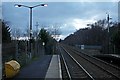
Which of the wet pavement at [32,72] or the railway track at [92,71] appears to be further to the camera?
the railway track at [92,71]

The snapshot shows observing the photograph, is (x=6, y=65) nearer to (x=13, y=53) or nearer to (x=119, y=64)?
→ (x=13, y=53)

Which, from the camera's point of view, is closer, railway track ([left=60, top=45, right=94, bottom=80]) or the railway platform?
the railway platform

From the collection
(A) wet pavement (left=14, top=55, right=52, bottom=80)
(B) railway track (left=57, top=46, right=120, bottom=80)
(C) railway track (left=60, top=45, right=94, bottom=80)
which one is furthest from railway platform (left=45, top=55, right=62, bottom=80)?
(B) railway track (left=57, top=46, right=120, bottom=80)

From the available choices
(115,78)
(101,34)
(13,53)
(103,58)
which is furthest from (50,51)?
(115,78)

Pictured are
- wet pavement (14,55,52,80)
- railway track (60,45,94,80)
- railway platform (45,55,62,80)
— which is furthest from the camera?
railway track (60,45,94,80)

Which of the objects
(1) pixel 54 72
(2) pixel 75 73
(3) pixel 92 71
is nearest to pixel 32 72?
(1) pixel 54 72

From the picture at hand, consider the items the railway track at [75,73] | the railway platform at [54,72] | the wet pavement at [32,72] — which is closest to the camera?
the railway platform at [54,72]

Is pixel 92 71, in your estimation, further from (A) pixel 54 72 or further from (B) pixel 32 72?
(B) pixel 32 72

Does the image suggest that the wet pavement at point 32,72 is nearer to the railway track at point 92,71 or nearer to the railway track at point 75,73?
the railway track at point 75,73

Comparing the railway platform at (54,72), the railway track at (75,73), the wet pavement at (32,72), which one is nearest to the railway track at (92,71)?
the railway track at (75,73)

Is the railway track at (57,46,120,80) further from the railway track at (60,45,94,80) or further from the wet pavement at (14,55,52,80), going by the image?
the wet pavement at (14,55,52,80)

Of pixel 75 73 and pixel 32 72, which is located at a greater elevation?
pixel 32 72

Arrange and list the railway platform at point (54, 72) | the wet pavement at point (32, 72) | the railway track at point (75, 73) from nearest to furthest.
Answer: the railway platform at point (54, 72)
the wet pavement at point (32, 72)
the railway track at point (75, 73)

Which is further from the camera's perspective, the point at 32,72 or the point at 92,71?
the point at 92,71
